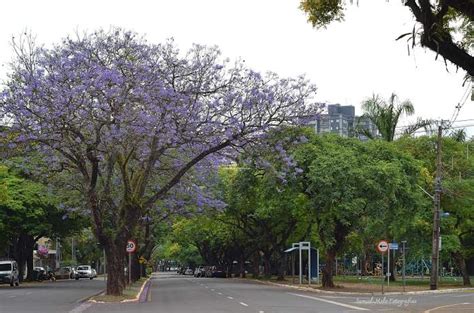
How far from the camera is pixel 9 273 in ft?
170

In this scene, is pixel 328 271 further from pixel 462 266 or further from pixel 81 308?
pixel 81 308

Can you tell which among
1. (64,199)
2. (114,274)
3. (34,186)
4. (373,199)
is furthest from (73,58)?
(34,186)

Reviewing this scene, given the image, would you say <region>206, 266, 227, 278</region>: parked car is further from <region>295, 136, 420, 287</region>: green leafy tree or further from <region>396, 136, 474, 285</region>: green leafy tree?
<region>295, 136, 420, 287</region>: green leafy tree


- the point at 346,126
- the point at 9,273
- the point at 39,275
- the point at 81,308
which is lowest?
the point at 39,275

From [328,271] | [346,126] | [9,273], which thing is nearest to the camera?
[328,271]

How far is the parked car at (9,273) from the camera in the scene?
51.5m

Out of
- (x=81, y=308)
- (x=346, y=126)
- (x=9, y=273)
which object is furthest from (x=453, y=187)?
(x=9, y=273)

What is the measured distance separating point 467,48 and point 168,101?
52.5 ft

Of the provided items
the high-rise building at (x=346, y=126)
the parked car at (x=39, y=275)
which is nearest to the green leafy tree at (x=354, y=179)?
the high-rise building at (x=346, y=126)

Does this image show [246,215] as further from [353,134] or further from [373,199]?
[373,199]

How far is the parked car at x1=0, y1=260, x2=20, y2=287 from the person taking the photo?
169 ft

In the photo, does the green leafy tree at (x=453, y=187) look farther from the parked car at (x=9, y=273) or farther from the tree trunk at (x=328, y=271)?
the parked car at (x=9, y=273)

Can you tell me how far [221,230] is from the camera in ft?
222

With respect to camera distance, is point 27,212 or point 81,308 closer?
point 81,308
